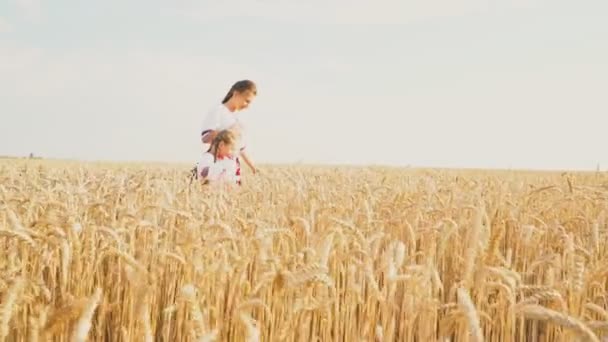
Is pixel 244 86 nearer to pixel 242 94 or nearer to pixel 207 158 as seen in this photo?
pixel 242 94

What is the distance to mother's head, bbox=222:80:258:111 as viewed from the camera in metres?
6.56

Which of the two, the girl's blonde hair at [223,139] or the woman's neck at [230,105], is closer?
the girl's blonde hair at [223,139]

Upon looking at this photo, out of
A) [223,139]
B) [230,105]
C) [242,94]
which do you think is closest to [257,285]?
[223,139]

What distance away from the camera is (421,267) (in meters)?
2.11

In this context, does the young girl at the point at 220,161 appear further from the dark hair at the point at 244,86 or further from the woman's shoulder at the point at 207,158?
the dark hair at the point at 244,86

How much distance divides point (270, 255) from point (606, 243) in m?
2.34

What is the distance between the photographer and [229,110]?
6.75 m

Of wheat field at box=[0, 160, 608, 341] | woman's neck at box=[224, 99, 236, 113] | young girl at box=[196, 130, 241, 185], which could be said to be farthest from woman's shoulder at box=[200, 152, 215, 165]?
wheat field at box=[0, 160, 608, 341]

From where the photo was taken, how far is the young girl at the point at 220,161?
6500mm

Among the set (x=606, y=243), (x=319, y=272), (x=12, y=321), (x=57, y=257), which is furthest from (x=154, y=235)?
(x=606, y=243)

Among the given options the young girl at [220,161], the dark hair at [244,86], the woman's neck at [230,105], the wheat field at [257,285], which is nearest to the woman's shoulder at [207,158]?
the young girl at [220,161]

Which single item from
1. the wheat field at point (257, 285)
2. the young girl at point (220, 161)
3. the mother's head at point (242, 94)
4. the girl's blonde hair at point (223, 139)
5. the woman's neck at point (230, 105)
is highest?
the mother's head at point (242, 94)

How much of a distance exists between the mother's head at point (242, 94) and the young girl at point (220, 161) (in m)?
0.30

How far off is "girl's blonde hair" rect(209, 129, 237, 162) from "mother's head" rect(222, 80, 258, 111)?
299mm
